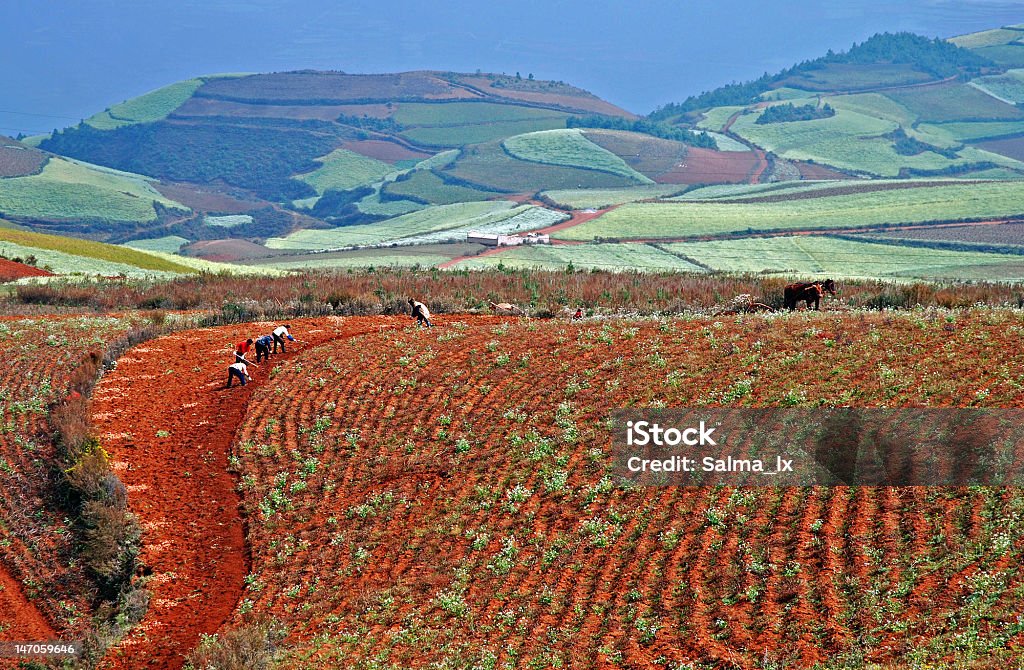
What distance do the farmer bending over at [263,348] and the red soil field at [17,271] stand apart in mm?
35127

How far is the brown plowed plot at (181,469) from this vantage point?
1579 centimetres

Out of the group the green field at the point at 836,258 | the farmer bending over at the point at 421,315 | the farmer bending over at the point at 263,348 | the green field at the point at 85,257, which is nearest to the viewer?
the farmer bending over at the point at 263,348

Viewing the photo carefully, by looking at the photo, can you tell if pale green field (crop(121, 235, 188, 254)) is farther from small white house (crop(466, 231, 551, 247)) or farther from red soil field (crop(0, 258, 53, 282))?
red soil field (crop(0, 258, 53, 282))

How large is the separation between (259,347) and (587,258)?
73958mm

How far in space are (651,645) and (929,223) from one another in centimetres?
10832

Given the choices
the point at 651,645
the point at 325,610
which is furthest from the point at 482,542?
the point at 651,645

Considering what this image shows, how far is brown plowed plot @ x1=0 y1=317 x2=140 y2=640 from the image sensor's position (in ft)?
55.2

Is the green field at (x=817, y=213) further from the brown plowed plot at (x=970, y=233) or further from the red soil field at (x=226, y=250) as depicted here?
the red soil field at (x=226, y=250)

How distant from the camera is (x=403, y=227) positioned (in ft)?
559

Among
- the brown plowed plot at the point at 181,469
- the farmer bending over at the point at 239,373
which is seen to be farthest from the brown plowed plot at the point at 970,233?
the farmer bending over at the point at 239,373

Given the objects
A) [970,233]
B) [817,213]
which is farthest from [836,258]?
[817,213]

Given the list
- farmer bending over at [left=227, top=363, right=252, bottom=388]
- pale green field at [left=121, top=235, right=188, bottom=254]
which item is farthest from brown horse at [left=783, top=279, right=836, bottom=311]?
pale green field at [left=121, top=235, right=188, bottom=254]

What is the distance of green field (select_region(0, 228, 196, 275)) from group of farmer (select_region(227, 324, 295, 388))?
40.4 meters

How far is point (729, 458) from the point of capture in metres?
15.7
